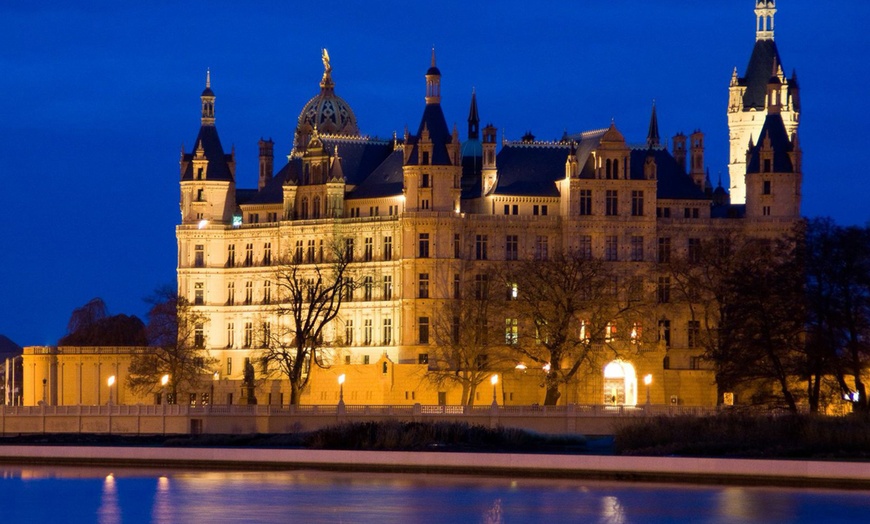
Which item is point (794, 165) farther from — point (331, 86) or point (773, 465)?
point (773, 465)

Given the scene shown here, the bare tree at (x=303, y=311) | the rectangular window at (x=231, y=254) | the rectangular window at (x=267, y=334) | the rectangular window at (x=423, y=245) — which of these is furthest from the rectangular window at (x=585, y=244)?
the rectangular window at (x=231, y=254)

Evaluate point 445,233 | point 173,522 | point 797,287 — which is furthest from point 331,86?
point 173,522

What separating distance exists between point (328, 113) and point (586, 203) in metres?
21.4

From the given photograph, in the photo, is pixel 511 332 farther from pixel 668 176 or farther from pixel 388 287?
pixel 668 176

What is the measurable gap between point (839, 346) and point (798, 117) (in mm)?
45699

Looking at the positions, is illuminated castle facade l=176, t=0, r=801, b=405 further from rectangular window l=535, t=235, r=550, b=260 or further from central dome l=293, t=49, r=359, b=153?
central dome l=293, t=49, r=359, b=153

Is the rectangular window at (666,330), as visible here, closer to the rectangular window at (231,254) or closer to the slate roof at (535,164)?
the slate roof at (535,164)

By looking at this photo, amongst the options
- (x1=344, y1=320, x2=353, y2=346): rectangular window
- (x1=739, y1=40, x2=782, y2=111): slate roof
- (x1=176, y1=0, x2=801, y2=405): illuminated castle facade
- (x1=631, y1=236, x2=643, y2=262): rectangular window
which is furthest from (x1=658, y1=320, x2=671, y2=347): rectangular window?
(x1=739, y1=40, x2=782, y2=111): slate roof

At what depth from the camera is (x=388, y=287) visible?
129125 mm

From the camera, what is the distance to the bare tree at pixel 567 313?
11550cm

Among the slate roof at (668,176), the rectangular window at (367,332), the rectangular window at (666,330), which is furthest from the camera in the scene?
the rectangular window at (367,332)

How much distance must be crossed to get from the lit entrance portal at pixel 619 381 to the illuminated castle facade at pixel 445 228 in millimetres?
91

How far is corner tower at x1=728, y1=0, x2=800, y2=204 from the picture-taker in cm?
14662

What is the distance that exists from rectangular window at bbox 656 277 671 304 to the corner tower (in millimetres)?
19969
